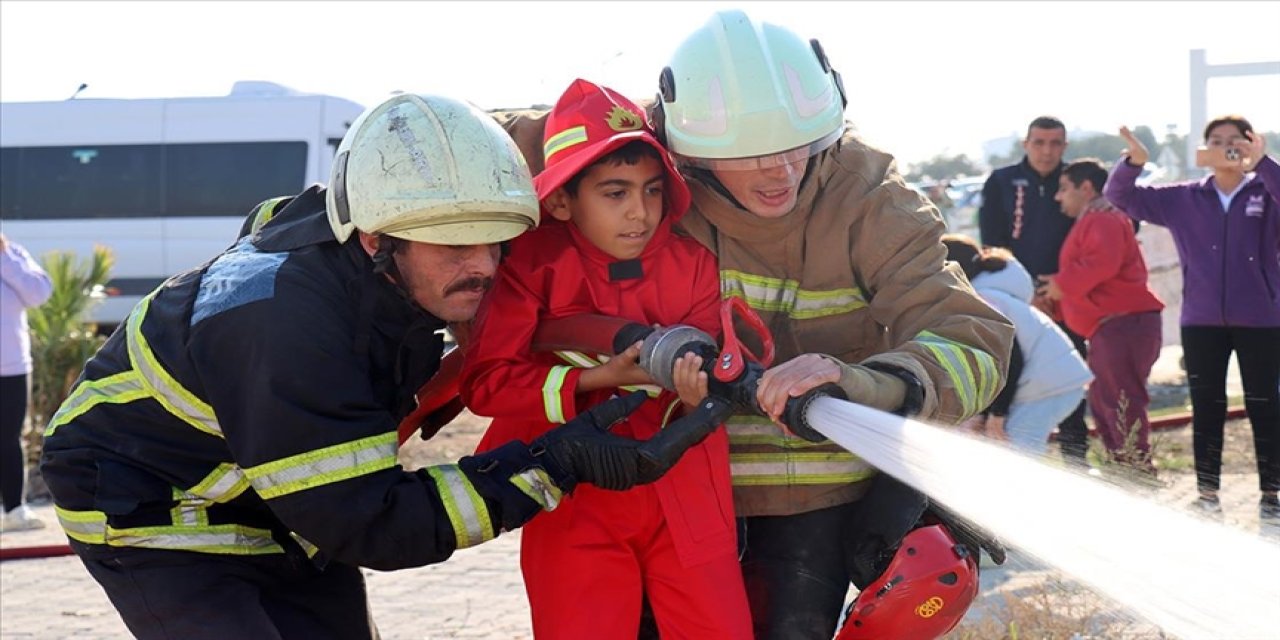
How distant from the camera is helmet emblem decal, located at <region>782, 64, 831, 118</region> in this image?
3.58 meters

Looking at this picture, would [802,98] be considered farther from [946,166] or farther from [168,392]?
[946,166]

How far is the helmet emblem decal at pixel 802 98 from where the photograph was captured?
11.7 feet

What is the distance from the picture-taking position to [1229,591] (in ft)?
9.18

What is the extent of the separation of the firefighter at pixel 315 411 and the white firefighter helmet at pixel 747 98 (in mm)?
491

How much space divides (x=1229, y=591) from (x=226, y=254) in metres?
2.16

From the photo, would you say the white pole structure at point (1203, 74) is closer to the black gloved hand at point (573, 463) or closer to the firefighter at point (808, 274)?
the firefighter at point (808, 274)

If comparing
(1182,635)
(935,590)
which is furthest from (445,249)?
(1182,635)

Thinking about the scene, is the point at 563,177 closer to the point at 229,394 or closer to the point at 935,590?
the point at 229,394

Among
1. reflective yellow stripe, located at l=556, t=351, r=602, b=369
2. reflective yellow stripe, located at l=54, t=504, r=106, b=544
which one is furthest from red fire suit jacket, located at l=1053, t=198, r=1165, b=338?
reflective yellow stripe, located at l=54, t=504, r=106, b=544

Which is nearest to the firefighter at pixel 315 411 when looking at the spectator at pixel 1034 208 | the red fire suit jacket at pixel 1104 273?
the red fire suit jacket at pixel 1104 273

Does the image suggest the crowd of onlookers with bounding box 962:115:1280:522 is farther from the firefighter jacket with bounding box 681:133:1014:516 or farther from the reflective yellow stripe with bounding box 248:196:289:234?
the reflective yellow stripe with bounding box 248:196:289:234


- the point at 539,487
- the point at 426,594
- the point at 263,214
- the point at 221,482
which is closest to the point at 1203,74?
the point at 426,594

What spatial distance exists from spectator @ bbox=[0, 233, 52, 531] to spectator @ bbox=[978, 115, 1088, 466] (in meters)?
5.66

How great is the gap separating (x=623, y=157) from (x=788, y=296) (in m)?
0.53
